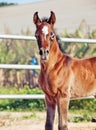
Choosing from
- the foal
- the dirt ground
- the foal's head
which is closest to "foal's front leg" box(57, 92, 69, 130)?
the foal

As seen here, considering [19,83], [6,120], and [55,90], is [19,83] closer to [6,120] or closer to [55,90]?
[6,120]

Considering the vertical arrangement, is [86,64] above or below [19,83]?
above

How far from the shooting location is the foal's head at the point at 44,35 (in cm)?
487

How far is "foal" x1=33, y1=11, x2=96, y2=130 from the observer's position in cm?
496

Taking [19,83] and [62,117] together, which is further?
[19,83]

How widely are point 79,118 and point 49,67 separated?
250cm

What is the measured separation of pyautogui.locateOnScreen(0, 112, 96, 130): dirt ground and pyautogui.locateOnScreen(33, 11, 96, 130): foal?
4.82 feet

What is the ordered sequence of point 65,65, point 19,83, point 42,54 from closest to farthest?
point 42,54 < point 65,65 < point 19,83

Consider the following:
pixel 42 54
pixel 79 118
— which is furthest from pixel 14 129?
pixel 42 54

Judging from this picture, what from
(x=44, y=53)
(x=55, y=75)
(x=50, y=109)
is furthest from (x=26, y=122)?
(x=44, y=53)

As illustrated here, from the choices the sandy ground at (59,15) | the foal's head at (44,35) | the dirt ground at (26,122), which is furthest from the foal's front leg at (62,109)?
the sandy ground at (59,15)

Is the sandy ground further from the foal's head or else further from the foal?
the foal's head

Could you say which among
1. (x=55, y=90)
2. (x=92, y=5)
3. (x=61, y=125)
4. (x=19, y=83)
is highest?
(x=55, y=90)

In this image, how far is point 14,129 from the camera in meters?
6.68
